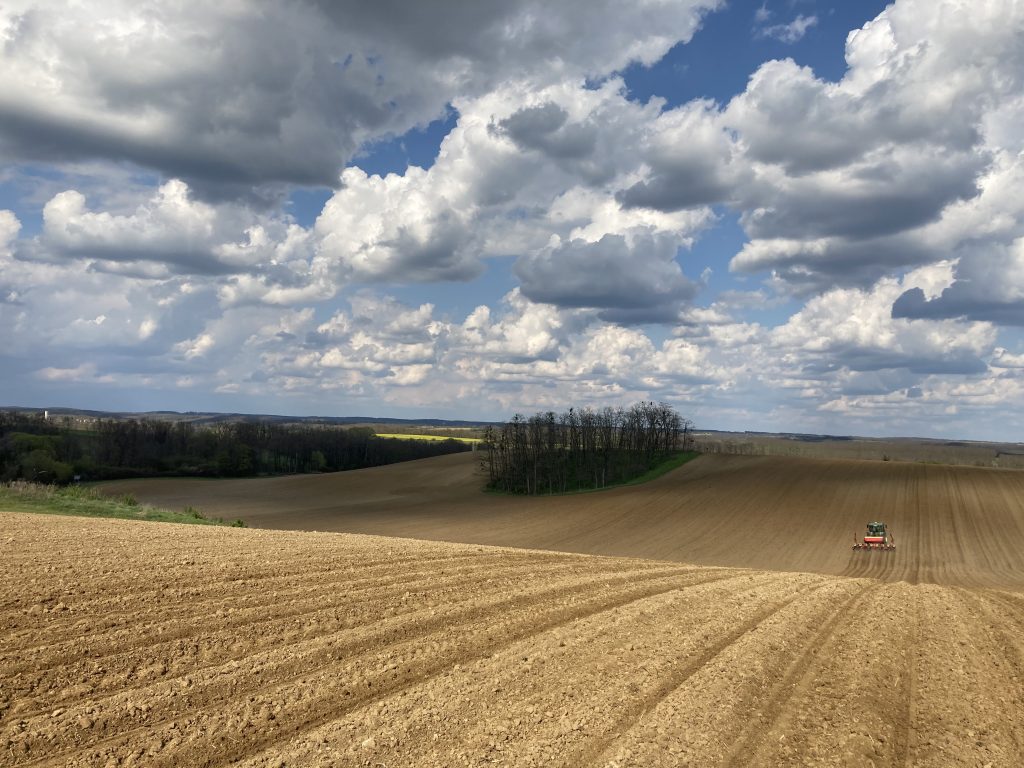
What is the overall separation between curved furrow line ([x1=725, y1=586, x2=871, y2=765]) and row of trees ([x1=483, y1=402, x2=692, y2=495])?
2765 inches

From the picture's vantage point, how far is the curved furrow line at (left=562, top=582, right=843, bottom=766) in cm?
721

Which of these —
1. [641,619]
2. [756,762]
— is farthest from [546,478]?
[756,762]

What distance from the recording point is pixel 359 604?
40.7ft

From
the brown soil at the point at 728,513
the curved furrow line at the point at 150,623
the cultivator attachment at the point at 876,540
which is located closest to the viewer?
the curved furrow line at the point at 150,623

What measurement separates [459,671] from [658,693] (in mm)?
2559

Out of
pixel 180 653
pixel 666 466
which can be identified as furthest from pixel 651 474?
pixel 180 653

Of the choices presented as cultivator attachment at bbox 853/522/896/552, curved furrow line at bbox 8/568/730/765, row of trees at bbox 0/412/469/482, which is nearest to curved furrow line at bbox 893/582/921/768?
curved furrow line at bbox 8/568/730/765

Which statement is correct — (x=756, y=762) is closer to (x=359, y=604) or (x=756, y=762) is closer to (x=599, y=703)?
(x=599, y=703)

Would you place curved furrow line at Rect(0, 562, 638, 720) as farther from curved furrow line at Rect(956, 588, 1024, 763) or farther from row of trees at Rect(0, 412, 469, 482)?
row of trees at Rect(0, 412, 469, 482)

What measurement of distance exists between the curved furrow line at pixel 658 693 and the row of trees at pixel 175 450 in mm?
80058

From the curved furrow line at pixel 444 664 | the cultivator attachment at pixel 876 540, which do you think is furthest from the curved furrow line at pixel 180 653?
the cultivator attachment at pixel 876 540

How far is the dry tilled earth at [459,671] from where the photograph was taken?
734 centimetres

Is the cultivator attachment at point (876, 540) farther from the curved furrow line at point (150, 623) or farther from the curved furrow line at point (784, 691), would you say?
the curved furrow line at point (150, 623)

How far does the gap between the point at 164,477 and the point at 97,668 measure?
Answer: 3962 inches
